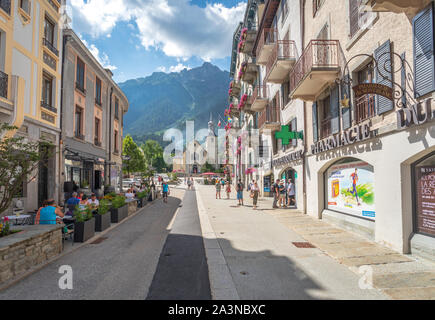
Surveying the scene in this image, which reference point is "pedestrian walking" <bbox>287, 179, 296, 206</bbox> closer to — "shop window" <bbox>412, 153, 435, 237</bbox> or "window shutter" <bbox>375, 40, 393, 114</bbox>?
"window shutter" <bbox>375, 40, 393, 114</bbox>

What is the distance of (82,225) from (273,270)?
582 centimetres

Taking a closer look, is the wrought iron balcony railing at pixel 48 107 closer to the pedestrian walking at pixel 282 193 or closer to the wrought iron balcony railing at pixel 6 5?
the wrought iron balcony railing at pixel 6 5

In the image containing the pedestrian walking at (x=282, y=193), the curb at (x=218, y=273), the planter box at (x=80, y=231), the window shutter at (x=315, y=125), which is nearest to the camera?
the curb at (x=218, y=273)

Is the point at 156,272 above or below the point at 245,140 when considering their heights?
below

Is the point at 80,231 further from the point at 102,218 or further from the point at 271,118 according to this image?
Answer: the point at 271,118

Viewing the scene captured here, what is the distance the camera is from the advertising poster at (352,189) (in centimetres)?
845

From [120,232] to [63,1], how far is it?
13.9 m

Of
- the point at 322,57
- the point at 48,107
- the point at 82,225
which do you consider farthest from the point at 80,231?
the point at 322,57

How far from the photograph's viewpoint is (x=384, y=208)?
7.34 m

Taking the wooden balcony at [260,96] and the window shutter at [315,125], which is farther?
the wooden balcony at [260,96]

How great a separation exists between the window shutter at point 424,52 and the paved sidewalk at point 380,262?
3750mm

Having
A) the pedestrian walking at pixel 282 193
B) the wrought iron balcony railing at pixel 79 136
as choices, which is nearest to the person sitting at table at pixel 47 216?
the wrought iron balcony railing at pixel 79 136
